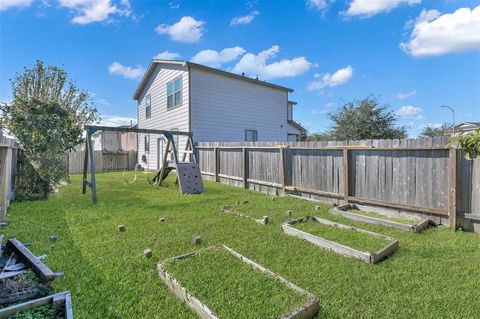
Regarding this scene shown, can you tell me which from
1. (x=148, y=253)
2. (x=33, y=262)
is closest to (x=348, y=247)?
(x=148, y=253)

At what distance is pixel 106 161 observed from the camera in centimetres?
1809

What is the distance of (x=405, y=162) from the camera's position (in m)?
5.31

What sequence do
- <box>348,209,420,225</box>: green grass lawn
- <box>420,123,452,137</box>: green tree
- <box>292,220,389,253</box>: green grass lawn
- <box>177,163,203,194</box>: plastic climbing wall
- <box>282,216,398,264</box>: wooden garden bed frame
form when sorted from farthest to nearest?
<box>420,123,452,137</box>: green tree < <box>177,163,203,194</box>: plastic climbing wall < <box>348,209,420,225</box>: green grass lawn < <box>292,220,389,253</box>: green grass lawn < <box>282,216,398,264</box>: wooden garden bed frame

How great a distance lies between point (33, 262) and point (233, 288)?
2.32 metres

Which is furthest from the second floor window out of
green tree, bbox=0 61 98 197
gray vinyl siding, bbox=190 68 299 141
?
green tree, bbox=0 61 98 197

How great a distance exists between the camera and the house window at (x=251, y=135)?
51.1 ft

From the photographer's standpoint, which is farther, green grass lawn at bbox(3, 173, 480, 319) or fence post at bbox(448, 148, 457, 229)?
fence post at bbox(448, 148, 457, 229)

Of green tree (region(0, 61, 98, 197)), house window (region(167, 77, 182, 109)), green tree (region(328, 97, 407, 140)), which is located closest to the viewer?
green tree (region(0, 61, 98, 197))

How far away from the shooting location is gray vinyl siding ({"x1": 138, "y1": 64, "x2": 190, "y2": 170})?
13.4 m

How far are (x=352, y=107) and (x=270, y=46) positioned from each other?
6645 millimetres

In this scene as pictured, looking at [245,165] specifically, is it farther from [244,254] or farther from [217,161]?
[244,254]

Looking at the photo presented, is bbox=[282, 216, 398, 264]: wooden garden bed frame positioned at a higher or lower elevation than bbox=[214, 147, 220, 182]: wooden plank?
lower

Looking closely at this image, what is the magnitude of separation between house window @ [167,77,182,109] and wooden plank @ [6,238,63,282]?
11024 millimetres

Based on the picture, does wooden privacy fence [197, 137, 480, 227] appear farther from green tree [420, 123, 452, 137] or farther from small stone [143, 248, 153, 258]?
green tree [420, 123, 452, 137]
